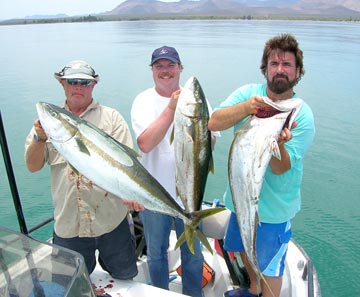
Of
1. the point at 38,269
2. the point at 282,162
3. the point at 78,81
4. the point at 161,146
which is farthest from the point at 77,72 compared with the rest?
the point at 282,162

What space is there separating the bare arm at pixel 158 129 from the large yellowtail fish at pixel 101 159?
253mm

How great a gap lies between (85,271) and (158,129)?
1.19 meters

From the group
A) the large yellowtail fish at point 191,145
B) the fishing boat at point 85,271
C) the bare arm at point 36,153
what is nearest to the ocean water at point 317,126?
the fishing boat at point 85,271

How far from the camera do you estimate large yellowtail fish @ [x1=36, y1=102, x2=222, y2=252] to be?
238 cm

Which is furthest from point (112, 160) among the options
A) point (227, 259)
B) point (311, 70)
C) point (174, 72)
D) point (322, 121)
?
point (311, 70)

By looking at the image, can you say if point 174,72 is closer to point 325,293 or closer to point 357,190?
point 325,293

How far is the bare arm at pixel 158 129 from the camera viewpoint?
2753 mm

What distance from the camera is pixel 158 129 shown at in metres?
2.82

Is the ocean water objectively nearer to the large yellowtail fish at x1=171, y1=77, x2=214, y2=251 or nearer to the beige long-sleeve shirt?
the large yellowtail fish at x1=171, y1=77, x2=214, y2=251

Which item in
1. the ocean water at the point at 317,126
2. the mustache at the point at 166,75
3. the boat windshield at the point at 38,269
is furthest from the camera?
the ocean water at the point at 317,126

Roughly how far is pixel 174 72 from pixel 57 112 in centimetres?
104

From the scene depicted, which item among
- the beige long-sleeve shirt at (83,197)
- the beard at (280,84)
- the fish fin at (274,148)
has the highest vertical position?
the beard at (280,84)

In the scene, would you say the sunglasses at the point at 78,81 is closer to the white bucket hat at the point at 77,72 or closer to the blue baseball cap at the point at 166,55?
the white bucket hat at the point at 77,72

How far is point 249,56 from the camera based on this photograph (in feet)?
100
